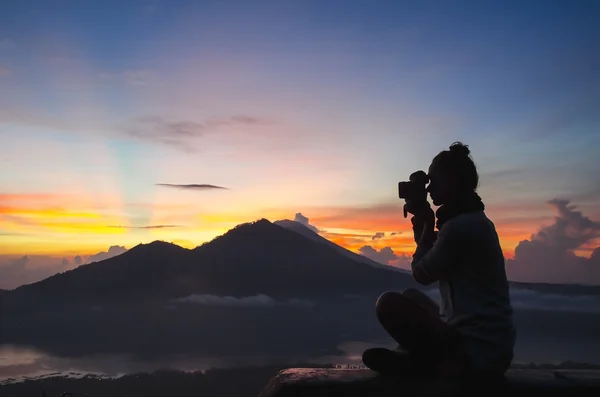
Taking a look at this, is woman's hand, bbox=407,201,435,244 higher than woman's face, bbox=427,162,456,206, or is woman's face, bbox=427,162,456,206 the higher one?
woman's face, bbox=427,162,456,206

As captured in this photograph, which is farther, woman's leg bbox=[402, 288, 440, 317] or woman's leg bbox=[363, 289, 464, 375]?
woman's leg bbox=[402, 288, 440, 317]

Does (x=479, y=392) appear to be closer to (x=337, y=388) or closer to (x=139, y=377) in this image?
(x=337, y=388)

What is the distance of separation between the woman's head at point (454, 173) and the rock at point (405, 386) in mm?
1184

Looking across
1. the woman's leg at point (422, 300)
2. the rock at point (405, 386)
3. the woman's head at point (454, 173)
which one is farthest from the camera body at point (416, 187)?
the rock at point (405, 386)

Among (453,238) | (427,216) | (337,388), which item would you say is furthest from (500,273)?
(337,388)

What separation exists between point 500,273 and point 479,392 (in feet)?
2.39

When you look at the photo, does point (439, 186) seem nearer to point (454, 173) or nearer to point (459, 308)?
point (454, 173)

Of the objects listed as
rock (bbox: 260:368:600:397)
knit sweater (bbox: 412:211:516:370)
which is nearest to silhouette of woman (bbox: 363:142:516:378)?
knit sweater (bbox: 412:211:516:370)

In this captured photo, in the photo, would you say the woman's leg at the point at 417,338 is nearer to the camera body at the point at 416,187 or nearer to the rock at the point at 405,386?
the rock at the point at 405,386

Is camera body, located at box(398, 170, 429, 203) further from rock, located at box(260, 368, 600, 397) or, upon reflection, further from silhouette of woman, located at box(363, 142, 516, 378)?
rock, located at box(260, 368, 600, 397)

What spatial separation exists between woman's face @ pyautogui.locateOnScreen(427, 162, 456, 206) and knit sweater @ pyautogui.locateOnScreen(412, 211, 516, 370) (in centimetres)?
20

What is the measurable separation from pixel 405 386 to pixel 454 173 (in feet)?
4.53

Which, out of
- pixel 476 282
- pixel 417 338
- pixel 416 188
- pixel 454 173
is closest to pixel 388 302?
pixel 417 338

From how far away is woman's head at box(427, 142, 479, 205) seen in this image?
349cm
